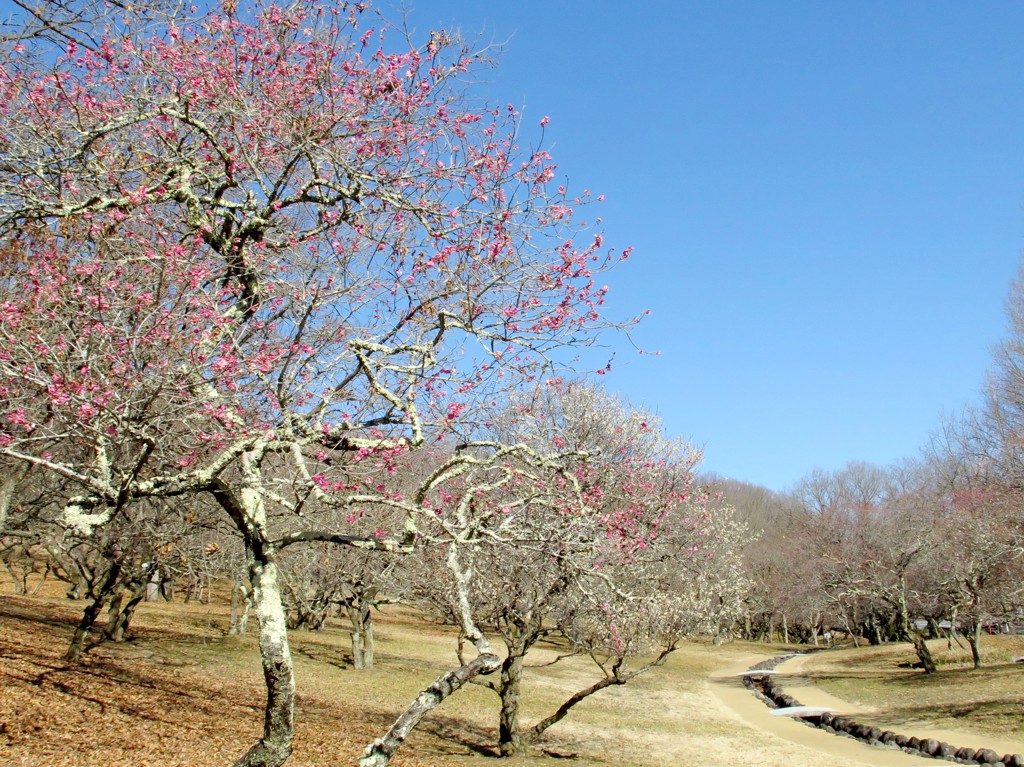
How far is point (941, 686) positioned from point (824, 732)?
8.34 meters

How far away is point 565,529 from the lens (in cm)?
852

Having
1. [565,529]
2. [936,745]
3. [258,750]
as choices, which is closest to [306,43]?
[565,529]

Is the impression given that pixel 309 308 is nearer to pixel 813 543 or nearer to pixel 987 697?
pixel 987 697

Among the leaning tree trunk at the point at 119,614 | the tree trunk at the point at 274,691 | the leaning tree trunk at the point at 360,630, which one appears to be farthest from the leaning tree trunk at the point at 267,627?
the leaning tree trunk at the point at 360,630

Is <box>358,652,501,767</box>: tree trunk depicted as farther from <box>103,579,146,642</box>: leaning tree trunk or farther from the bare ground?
<box>103,579,146,642</box>: leaning tree trunk

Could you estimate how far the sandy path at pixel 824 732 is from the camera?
53.6 ft

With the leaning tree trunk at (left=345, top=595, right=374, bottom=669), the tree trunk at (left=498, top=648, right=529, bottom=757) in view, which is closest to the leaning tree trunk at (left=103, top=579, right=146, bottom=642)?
the leaning tree trunk at (left=345, top=595, right=374, bottom=669)

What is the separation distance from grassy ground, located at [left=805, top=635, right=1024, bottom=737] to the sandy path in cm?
63

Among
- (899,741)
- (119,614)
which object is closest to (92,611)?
(119,614)

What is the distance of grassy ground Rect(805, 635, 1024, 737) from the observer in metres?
19.8

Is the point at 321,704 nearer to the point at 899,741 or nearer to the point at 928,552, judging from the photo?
the point at 899,741

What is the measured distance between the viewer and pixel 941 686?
25250 millimetres

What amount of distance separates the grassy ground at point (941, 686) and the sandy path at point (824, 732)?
0.63 m

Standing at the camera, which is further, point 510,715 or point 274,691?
point 510,715
